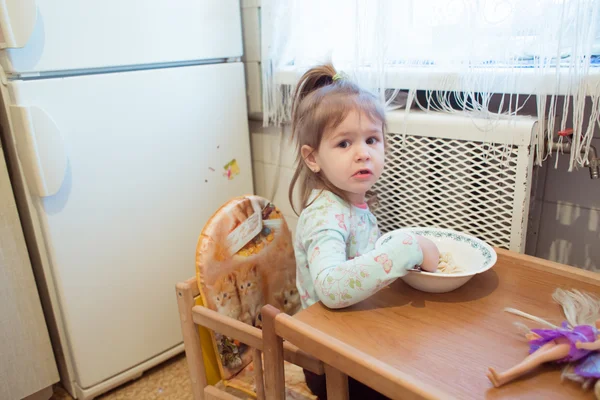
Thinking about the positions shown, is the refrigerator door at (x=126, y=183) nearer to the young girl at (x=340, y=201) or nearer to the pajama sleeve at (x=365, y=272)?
the young girl at (x=340, y=201)

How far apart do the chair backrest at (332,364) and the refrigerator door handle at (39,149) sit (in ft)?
2.18

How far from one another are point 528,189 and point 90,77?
3.25ft

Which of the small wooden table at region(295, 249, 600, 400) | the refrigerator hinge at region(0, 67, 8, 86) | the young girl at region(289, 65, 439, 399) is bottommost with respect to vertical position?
the small wooden table at region(295, 249, 600, 400)

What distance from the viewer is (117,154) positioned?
1.22m

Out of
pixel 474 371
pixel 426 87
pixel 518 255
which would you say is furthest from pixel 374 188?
pixel 474 371

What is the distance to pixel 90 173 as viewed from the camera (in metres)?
1.18

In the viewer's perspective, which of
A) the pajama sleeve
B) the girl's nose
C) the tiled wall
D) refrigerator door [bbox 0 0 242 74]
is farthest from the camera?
the tiled wall

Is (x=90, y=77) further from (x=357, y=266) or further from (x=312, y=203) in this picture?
(x=357, y=266)

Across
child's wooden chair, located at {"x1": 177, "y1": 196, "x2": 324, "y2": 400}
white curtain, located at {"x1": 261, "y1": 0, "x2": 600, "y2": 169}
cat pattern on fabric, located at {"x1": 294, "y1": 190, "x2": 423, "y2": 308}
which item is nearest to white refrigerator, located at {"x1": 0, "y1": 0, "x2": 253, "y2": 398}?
white curtain, located at {"x1": 261, "y1": 0, "x2": 600, "y2": 169}

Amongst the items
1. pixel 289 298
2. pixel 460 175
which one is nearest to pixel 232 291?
pixel 289 298

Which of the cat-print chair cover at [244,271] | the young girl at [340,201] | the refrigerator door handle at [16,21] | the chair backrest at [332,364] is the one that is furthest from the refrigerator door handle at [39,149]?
the chair backrest at [332,364]

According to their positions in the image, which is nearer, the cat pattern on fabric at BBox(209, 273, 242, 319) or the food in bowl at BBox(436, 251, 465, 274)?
the food in bowl at BBox(436, 251, 465, 274)

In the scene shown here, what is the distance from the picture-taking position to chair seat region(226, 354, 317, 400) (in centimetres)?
94

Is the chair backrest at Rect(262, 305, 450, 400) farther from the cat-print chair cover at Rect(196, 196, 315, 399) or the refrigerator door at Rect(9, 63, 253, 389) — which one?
the refrigerator door at Rect(9, 63, 253, 389)
